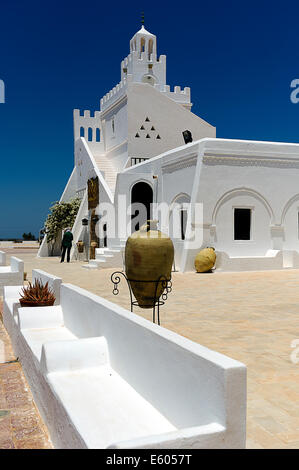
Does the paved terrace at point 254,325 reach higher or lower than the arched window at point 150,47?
lower

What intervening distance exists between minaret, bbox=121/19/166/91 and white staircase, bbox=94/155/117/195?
5567 millimetres

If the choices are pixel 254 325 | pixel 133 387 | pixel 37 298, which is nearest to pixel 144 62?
pixel 37 298

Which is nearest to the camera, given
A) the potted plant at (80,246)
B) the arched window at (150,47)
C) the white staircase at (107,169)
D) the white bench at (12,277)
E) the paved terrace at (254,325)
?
the paved terrace at (254,325)

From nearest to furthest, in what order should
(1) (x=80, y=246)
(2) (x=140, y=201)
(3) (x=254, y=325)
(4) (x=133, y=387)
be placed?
(4) (x=133, y=387)
(3) (x=254, y=325)
(2) (x=140, y=201)
(1) (x=80, y=246)

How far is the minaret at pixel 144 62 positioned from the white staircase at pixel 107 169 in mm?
5567

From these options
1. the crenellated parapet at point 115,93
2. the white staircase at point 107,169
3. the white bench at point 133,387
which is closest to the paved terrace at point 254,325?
the white bench at point 133,387

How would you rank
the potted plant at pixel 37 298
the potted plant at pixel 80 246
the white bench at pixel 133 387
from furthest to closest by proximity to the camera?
the potted plant at pixel 80 246 → the potted plant at pixel 37 298 → the white bench at pixel 133 387

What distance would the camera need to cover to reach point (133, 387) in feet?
12.1

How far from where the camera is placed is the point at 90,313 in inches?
197

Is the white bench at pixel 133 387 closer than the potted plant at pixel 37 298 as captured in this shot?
Yes

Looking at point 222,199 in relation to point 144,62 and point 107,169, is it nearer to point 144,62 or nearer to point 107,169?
point 107,169

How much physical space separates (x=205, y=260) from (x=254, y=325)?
7.64 m

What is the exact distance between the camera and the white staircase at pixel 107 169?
24.3 m

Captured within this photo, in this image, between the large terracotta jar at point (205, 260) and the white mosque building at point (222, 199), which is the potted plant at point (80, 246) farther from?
the large terracotta jar at point (205, 260)
